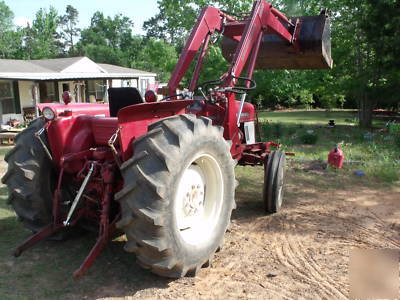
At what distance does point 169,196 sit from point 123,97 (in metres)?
1.14

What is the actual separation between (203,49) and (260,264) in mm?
2913

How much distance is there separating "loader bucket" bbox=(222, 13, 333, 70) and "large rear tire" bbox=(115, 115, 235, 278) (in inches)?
119

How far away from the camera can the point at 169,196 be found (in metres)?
3.02

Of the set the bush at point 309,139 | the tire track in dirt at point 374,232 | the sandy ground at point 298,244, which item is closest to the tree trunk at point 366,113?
the bush at point 309,139

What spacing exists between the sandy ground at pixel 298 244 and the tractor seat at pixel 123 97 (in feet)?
5.35

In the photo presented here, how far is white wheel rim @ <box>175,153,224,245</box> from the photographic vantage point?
3.50 m

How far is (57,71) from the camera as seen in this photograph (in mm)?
22109

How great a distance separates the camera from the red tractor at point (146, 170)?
3.00 meters

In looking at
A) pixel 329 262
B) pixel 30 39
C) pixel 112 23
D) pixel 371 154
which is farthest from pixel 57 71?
pixel 112 23

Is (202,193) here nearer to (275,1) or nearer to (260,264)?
(260,264)

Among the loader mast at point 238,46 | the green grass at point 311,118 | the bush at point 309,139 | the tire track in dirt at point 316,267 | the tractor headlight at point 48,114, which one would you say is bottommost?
the green grass at point 311,118

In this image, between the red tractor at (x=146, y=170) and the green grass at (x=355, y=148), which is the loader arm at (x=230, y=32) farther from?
the green grass at (x=355, y=148)

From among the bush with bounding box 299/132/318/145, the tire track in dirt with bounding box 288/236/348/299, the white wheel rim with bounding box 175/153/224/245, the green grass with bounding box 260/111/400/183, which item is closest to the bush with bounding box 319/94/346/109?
the green grass with bounding box 260/111/400/183

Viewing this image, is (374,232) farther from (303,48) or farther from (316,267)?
(303,48)
